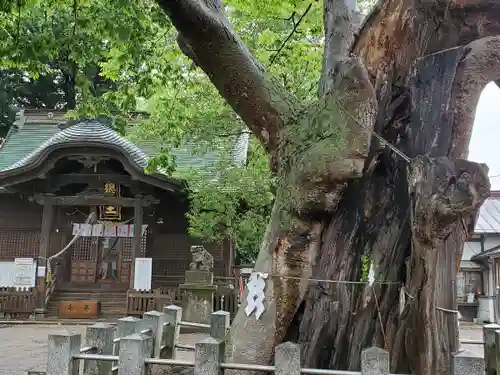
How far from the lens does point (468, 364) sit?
3.60m

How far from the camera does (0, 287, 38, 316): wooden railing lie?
48.6ft

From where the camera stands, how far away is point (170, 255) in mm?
16375

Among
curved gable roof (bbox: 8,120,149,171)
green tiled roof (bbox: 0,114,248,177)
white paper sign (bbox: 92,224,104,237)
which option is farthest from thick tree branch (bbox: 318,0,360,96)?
white paper sign (bbox: 92,224,104,237)

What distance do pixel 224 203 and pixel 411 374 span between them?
9.80 meters

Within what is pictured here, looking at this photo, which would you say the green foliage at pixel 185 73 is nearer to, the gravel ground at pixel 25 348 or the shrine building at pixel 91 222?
the shrine building at pixel 91 222

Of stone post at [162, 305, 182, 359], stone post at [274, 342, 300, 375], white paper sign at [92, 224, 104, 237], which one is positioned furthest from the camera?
white paper sign at [92, 224, 104, 237]

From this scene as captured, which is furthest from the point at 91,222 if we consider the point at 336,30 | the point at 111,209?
the point at 336,30

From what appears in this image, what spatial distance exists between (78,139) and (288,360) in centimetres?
1257

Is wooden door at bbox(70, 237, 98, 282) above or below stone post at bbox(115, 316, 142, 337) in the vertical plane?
above

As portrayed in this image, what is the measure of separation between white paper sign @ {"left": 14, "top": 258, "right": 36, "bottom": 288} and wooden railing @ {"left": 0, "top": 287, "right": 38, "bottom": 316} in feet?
0.91

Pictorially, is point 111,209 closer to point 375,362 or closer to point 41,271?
point 41,271

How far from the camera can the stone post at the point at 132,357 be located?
4.25m

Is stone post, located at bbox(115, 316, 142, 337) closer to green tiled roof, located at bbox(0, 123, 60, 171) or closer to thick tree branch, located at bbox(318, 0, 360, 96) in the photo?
thick tree branch, located at bbox(318, 0, 360, 96)

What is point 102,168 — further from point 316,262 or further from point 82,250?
point 316,262
